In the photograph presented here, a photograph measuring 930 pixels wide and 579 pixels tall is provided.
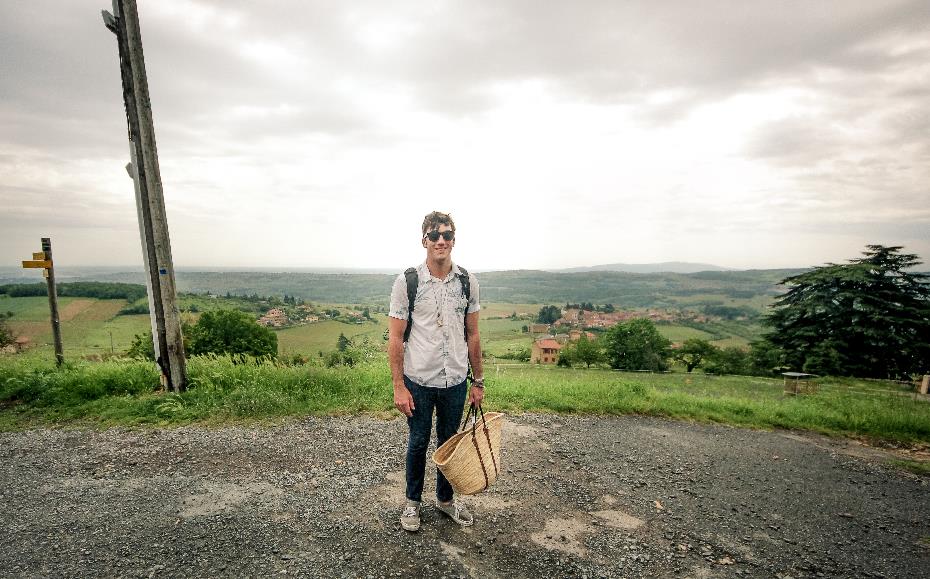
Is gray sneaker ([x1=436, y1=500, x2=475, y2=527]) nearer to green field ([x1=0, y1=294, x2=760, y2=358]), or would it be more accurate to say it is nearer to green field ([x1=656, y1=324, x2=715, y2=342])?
green field ([x1=0, y1=294, x2=760, y2=358])

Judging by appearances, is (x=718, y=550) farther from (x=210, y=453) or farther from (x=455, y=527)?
(x=210, y=453)

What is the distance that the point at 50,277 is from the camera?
8.06 meters

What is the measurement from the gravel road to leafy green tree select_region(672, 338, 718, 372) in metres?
51.4

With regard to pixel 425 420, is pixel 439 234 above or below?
above

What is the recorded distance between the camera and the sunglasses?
3189 mm

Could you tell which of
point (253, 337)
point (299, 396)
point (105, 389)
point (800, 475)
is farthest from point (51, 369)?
point (253, 337)

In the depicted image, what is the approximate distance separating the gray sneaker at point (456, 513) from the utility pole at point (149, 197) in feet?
17.2

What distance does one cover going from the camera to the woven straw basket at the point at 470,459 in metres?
3.12

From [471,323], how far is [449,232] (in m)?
0.82

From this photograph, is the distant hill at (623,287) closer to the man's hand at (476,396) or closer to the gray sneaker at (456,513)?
the gray sneaker at (456,513)

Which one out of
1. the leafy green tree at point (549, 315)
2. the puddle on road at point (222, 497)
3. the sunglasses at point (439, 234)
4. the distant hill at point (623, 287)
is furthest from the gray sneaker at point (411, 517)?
the leafy green tree at point (549, 315)

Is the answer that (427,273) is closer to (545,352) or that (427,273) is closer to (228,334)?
(228,334)

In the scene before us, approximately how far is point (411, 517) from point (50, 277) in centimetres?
930

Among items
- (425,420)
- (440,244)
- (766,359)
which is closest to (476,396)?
(425,420)
